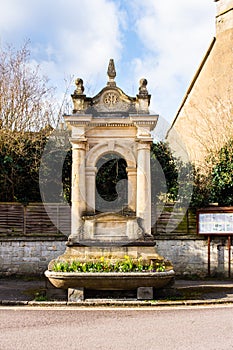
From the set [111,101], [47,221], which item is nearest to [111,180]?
[47,221]

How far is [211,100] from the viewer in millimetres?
22797

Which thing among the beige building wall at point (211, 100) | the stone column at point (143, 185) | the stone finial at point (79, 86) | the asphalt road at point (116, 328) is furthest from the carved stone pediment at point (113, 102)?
the beige building wall at point (211, 100)

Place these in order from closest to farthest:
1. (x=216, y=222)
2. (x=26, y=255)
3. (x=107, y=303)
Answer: (x=107, y=303) → (x=216, y=222) → (x=26, y=255)

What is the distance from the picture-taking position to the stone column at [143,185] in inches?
444

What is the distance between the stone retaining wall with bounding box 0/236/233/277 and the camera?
50.3 feet

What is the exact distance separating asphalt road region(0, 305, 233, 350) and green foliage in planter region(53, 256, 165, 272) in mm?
1094

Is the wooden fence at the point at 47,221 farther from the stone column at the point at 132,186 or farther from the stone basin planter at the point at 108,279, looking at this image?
the stone basin planter at the point at 108,279

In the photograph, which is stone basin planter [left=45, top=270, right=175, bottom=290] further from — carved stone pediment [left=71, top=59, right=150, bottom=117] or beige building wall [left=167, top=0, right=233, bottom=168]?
beige building wall [left=167, top=0, right=233, bottom=168]

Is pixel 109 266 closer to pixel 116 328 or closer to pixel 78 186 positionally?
pixel 78 186

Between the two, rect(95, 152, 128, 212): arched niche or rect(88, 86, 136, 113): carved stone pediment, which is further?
rect(95, 152, 128, 212): arched niche

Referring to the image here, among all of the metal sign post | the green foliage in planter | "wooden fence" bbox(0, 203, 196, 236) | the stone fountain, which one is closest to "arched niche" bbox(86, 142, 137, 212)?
the stone fountain

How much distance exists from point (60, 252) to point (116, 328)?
8290mm

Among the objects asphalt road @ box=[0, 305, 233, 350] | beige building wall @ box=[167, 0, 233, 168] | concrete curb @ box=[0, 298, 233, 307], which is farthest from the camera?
beige building wall @ box=[167, 0, 233, 168]

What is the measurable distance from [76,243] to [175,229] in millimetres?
6028
